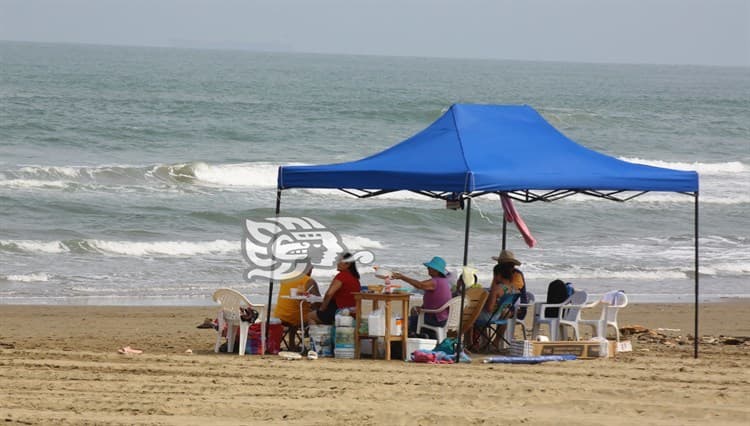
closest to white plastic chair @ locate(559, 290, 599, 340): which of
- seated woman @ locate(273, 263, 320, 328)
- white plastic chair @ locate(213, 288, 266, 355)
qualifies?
seated woman @ locate(273, 263, 320, 328)

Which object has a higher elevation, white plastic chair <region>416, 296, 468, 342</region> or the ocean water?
the ocean water

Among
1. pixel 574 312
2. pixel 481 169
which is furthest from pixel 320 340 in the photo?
pixel 574 312

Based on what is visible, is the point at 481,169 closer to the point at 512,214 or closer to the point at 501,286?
the point at 501,286

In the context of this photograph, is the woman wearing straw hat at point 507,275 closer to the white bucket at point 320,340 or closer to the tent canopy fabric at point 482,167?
the tent canopy fabric at point 482,167

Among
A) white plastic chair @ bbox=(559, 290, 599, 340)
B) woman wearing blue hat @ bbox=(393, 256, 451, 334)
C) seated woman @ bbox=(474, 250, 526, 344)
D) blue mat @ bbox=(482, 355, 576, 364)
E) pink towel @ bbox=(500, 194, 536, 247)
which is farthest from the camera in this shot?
pink towel @ bbox=(500, 194, 536, 247)

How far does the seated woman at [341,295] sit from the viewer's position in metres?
9.00

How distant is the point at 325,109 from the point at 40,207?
28.4 metres

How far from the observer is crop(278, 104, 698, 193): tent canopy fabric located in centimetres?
838

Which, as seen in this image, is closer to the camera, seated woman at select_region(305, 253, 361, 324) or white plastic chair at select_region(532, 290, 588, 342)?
seated woman at select_region(305, 253, 361, 324)

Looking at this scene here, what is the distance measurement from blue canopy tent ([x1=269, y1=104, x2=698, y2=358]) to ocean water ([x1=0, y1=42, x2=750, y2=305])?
106cm

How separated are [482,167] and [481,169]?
1.7 inches

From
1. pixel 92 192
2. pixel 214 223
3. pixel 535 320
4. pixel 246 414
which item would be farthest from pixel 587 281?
pixel 92 192

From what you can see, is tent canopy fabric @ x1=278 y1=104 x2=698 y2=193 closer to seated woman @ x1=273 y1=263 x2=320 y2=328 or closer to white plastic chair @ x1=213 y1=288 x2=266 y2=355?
seated woman @ x1=273 y1=263 x2=320 y2=328

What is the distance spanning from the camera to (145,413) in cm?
648
